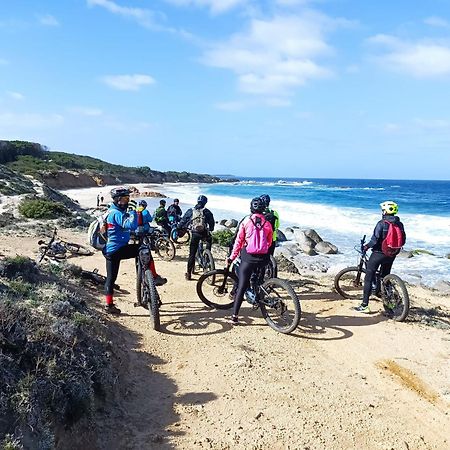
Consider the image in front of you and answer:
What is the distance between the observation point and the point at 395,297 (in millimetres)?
7910

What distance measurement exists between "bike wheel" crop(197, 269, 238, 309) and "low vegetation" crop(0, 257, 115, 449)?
2.48m

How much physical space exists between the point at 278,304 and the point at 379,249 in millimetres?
2230

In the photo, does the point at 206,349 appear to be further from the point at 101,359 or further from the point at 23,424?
the point at 23,424

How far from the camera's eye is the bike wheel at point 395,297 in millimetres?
7699

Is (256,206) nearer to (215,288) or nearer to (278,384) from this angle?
(215,288)

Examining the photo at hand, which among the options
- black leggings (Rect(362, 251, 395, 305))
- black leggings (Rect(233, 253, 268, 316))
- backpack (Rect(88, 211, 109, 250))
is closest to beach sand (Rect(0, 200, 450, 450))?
black leggings (Rect(362, 251, 395, 305))

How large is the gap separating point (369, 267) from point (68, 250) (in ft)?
27.4

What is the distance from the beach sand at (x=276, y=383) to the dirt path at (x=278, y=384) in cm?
1

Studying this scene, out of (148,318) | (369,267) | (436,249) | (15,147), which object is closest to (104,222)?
(148,318)

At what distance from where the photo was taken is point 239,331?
22.8ft

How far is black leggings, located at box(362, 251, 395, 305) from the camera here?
7898 mm

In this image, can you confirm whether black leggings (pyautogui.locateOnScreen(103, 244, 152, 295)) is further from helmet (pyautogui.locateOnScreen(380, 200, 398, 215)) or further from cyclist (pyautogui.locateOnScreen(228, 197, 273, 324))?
helmet (pyautogui.locateOnScreen(380, 200, 398, 215))

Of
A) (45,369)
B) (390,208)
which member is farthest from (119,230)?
(390,208)

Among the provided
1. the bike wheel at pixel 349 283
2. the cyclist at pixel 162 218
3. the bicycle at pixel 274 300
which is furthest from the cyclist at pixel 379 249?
the cyclist at pixel 162 218
